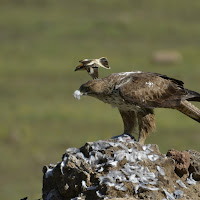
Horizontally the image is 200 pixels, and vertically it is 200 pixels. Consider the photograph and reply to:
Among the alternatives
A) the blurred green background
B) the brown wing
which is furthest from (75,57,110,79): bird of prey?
the blurred green background

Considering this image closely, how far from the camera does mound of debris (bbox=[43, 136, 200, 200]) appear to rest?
807cm

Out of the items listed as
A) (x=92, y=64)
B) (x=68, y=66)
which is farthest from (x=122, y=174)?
(x=68, y=66)

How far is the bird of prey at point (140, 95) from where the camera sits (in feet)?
29.9

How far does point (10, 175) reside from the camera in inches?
683

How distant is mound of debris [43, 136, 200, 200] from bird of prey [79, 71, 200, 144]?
581 millimetres

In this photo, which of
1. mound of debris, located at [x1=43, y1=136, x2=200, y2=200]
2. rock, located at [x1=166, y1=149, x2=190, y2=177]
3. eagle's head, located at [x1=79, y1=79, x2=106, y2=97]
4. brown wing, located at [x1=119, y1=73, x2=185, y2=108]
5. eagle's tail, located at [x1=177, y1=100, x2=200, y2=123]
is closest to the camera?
mound of debris, located at [x1=43, y1=136, x2=200, y2=200]

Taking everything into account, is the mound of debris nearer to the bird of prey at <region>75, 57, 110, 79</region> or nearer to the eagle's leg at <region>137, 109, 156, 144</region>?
the eagle's leg at <region>137, 109, 156, 144</region>

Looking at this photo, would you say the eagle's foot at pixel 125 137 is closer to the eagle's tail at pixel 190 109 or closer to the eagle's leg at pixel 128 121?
the eagle's leg at pixel 128 121

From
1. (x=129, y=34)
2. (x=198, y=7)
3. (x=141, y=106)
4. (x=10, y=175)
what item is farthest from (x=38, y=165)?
(x=198, y=7)

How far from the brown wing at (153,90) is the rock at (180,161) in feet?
2.99

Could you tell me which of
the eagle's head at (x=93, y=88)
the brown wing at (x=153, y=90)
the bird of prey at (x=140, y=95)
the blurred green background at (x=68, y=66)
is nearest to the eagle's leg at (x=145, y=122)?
the bird of prey at (x=140, y=95)

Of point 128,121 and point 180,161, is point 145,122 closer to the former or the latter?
point 128,121

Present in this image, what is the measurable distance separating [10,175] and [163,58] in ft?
36.9

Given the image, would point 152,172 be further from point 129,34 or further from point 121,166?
point 129,34
